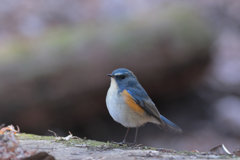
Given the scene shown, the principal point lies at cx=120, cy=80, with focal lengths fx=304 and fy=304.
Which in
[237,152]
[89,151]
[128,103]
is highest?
[128,103]

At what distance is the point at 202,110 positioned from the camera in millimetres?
7113

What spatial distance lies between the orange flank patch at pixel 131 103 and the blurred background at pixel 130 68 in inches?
78.2

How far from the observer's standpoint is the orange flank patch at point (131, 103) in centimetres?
372

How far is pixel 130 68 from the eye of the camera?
5.95 m

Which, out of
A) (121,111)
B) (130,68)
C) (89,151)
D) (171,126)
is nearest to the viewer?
(89,151)

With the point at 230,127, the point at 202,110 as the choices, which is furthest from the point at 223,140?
the point at 202,110

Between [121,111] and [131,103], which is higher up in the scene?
[131,103]

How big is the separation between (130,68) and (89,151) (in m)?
3.23

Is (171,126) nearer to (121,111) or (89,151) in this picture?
(121,111)

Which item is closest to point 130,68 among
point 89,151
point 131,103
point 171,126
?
point 171,126

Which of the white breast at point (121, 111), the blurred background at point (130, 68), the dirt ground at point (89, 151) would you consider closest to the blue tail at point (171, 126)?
the white breast at point (121, 111)

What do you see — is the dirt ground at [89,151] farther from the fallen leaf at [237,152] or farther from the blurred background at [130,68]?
the blurred background at [130,68]

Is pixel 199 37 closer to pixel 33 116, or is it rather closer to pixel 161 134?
pixel 161 134

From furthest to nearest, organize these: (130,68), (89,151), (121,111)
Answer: (130,68) → (121,111) → (89,151)
